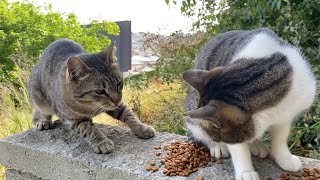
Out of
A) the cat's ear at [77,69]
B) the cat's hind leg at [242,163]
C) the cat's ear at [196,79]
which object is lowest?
the cat's hind leg at [242,163]

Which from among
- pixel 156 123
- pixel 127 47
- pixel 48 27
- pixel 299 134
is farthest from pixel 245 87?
pixel 127 47

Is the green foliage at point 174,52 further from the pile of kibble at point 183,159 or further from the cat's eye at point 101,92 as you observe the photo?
the pile of kibble at point 183,159

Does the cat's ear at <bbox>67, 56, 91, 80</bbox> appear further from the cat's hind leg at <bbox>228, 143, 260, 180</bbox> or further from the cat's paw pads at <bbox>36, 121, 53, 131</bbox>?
the cat's hind leg at <bbox>228, 143, 260, 180</bbox>

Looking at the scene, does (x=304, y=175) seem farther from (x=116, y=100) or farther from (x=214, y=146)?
(x=116, y=100)

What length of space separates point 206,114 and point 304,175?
44 cm

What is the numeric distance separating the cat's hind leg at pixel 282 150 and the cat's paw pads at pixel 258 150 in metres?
0.05

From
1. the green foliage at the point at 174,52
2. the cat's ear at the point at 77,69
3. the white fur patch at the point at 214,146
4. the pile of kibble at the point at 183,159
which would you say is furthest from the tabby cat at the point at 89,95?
the green foliage at the point at 174,52

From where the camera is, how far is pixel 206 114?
3.68ft

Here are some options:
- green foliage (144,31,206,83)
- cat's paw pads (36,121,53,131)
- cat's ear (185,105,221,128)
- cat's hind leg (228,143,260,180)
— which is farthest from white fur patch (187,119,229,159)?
green foliage (144,31,206,83)

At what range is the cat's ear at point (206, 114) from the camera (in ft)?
3.64

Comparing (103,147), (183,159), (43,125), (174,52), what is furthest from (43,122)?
(174,52)

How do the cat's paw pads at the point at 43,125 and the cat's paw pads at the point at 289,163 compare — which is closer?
the cat's paw pads at the point at 289,163

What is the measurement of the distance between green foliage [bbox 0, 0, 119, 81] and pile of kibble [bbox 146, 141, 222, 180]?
2.83 m

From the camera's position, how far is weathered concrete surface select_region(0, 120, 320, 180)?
1.39m
